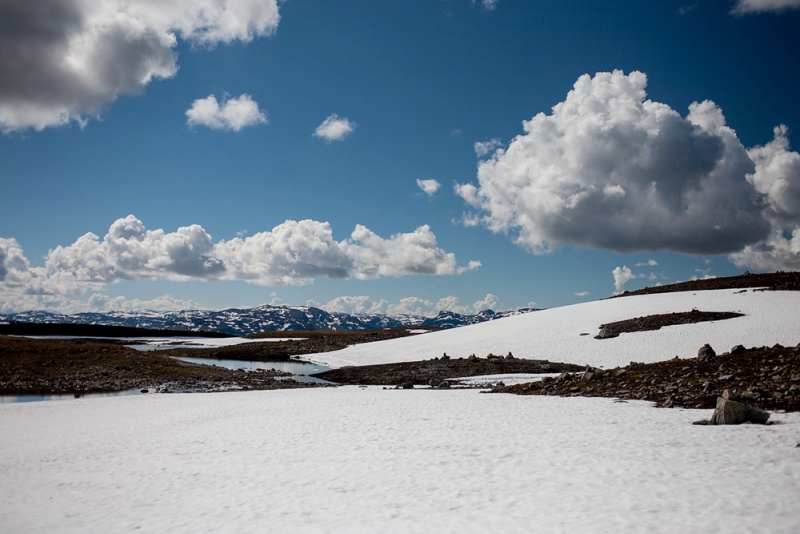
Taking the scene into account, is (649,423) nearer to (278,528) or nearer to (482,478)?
(482,478)

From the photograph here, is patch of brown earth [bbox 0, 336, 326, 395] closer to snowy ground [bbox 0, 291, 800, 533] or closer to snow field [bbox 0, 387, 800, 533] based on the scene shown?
snowy ground [bbox 0, 291, 800, 533]

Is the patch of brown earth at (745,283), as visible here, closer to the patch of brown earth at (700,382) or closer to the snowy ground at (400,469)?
the patch of brown earth at (700,382)

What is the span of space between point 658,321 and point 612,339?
7014 mm

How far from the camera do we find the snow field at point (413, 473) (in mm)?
8602

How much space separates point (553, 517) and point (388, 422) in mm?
11295

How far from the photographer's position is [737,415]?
46.8 ft

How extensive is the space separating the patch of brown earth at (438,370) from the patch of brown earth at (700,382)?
1033 cm

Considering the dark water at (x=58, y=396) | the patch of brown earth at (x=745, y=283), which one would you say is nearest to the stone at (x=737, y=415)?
the dark water at (x=58, y=396)

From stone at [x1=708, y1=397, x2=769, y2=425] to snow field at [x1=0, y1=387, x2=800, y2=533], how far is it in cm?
61

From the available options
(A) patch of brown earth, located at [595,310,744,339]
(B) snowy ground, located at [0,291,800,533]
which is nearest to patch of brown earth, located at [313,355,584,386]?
(A) patch of brown earth, located at [595,310,744,339]

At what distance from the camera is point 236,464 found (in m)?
13.5

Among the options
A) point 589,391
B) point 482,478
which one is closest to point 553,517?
point 482,478

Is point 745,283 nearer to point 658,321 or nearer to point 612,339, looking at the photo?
point 658,321

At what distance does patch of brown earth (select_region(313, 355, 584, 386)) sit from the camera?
3956 cm
